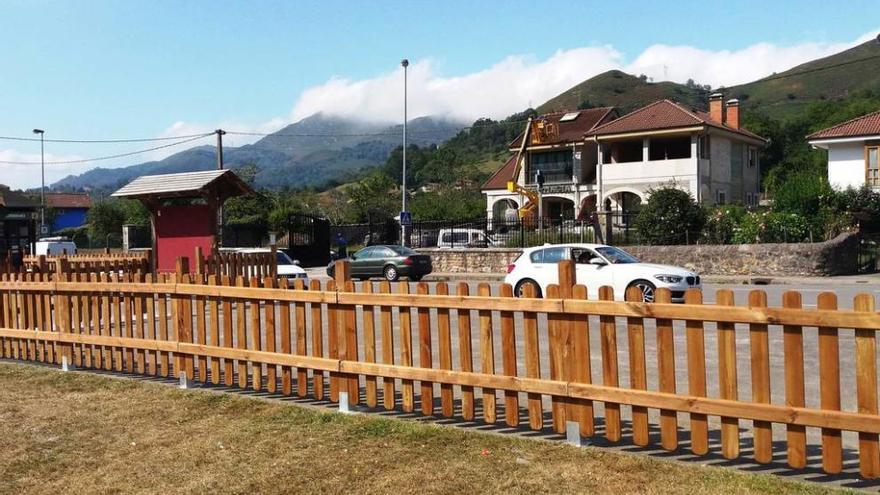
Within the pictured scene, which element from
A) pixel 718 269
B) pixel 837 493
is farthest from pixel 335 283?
pixel 718 269

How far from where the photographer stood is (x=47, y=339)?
31.4 ft

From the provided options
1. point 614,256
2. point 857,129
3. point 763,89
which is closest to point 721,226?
point 614,256

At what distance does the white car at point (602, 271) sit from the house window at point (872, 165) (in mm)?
27788

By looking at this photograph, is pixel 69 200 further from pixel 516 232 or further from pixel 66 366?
pixel 66 366

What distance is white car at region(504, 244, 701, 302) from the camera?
16.2 metres

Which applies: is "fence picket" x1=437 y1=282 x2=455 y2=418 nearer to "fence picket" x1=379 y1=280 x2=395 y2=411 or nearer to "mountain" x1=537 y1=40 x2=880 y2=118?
"fence picket" x1=379 y1=280 x2=395 y2=411

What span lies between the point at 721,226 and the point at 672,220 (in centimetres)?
176

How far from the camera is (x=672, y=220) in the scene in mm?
29750

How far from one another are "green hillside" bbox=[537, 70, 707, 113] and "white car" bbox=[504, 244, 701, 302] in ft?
444

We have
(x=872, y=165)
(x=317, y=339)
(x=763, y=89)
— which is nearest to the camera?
(x=317, y=339)

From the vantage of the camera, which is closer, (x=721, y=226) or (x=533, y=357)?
(x=533, y=357)

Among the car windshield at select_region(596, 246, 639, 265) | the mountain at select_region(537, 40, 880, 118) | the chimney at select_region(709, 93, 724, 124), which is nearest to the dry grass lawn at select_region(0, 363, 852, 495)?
the car windshield at select_region(596, 246, 639, 265)

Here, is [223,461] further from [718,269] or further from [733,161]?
[733,161]

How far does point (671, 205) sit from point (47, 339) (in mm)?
24559
